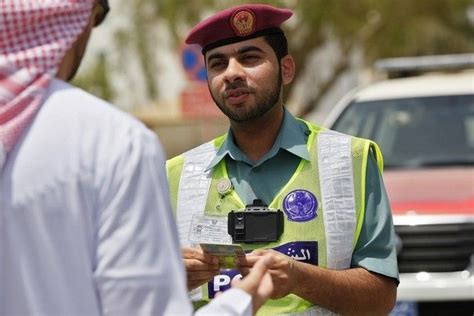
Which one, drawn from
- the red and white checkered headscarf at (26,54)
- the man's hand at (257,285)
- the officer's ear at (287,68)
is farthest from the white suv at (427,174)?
the red and white checkered headscarf at (26,54)

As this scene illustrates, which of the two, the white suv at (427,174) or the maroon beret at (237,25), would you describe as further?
the white suv at (427,174)

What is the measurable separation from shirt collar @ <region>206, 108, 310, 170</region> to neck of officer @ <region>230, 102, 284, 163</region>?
21 mm

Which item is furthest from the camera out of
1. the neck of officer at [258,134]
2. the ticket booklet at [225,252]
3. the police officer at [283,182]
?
the neck of officer at [258,134]

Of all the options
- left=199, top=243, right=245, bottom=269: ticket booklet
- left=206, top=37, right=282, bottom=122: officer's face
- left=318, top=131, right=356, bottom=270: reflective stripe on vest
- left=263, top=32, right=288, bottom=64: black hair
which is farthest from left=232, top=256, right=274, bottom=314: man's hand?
left=263, top=32, right=288, bottom=64: black hair

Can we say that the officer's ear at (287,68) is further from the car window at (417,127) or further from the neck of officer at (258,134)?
the car window at (417,127)

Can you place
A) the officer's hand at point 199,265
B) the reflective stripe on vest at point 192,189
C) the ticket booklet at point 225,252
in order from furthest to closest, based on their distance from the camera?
1. the reflective stripe on vest at point 192,189
2. the officer's hand at point 199,265
3. the ticket booklet at point 225,252

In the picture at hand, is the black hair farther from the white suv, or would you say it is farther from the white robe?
the white suv

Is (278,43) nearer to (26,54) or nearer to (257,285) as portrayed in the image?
(257,285)

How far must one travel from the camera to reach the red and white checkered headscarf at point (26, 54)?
89.7 inches

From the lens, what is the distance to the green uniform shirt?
11.7ft

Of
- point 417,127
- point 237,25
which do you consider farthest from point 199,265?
point 417,127

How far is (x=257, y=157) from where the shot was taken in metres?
3.78

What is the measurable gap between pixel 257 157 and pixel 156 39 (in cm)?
1748

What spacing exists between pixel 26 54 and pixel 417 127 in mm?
6001
